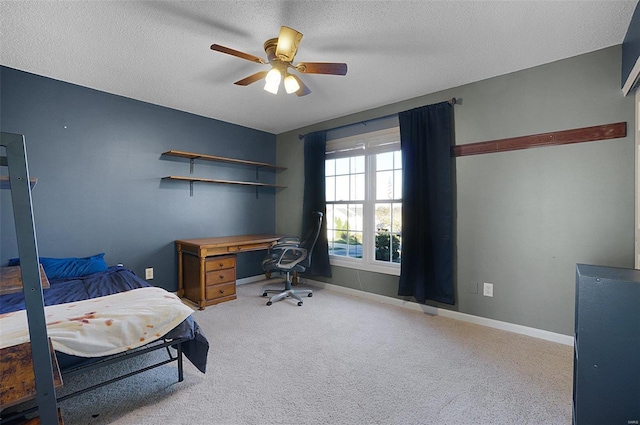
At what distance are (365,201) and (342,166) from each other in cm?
66

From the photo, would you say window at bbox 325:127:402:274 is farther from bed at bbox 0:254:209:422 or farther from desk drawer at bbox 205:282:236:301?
bed at bbox 0:254:209:422

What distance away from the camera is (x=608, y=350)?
1.31m

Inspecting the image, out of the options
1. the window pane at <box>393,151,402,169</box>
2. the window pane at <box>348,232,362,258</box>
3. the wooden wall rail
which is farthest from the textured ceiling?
the window pane at <box>348,232,362,258</box>

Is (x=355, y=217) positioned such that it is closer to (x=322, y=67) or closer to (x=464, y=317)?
(x=464, y=317)

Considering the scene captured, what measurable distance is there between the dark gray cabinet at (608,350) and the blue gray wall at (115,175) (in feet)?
12.7

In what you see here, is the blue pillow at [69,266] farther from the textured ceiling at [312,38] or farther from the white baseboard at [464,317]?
the white baseboard at [464,317]

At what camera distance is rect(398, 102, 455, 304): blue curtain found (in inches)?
117

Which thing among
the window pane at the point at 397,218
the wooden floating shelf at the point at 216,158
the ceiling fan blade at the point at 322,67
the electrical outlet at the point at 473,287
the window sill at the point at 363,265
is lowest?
the electrical outlet at the point at 473,287

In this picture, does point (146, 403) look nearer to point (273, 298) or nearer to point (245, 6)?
point (273, 298)

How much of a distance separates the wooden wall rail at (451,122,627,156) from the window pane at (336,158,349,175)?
1442 millimetres

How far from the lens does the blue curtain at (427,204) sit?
2971mm

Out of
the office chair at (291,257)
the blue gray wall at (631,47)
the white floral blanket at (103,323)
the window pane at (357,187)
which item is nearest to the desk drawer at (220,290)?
the office chair at (291,257)

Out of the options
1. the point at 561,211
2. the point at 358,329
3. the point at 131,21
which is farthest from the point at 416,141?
the point at 131,21

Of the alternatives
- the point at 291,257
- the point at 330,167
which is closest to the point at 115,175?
the point at 291,257
